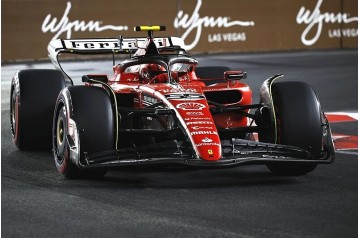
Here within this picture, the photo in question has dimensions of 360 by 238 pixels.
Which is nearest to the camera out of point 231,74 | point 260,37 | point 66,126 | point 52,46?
point 66,126

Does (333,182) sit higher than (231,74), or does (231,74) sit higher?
(231,74)

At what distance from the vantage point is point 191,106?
25.4 ft

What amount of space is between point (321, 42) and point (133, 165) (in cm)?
1748

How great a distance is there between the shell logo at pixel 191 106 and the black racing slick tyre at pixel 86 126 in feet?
1.76

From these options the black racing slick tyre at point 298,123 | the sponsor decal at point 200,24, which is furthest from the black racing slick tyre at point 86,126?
the sponsor decal at point 200,24

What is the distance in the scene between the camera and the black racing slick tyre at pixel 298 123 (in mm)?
7859

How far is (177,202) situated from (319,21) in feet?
57.6

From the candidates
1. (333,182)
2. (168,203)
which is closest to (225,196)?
(168,203)

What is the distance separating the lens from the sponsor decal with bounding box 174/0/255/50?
74.1 feet

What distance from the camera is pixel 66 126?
25.7 feet

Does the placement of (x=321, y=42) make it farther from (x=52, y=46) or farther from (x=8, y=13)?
(x=52, y=46)

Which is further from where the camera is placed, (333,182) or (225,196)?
(333,182)

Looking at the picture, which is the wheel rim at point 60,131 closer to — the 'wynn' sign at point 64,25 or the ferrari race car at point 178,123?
the ferrari race car at point 178,123

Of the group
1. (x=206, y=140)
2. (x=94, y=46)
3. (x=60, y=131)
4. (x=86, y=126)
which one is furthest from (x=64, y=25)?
(x=206, y=140)
